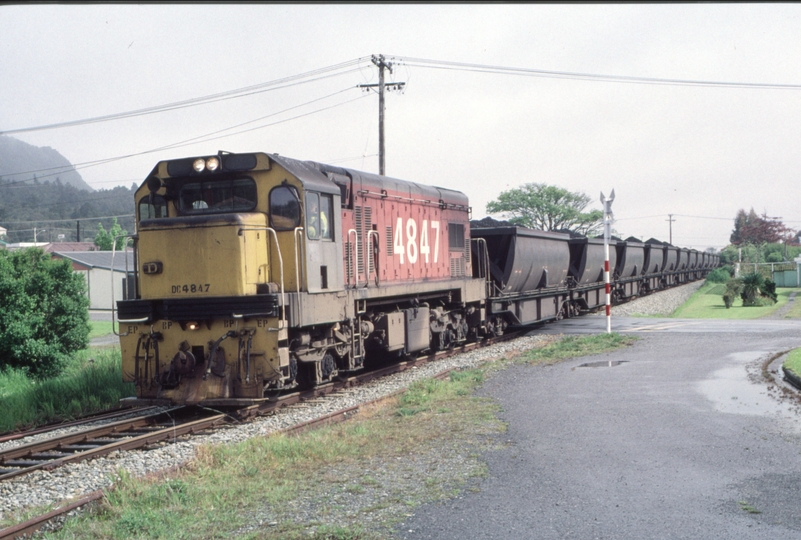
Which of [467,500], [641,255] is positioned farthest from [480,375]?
[641,255]

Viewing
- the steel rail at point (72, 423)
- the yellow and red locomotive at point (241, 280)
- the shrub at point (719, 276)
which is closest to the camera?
the steel rail at point (72, 423)

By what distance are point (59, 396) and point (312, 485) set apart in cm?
743

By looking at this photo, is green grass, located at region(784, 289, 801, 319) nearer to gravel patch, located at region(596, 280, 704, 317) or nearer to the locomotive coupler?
gravel patch, located at region(596, 280, 704, 317)

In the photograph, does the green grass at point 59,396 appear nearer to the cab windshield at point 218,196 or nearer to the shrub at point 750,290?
the cab windshield at point 218,196

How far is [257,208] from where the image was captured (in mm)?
10680

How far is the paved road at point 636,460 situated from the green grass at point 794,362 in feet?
1.94

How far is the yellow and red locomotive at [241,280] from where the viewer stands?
993cm

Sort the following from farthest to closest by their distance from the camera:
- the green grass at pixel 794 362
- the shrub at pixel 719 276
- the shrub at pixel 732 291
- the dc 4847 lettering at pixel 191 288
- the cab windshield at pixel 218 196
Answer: the shrub at pixel 719 276, the shrub at pixel 732 291, the green grass at pixel 794 362, the cab windshield at pixel 218 196, the dc 4847 lettering at pixel 191 288

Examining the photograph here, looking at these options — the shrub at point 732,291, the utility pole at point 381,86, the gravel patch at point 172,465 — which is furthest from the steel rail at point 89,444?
the shrub at point 732,291

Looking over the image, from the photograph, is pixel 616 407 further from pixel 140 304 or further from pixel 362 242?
pixel 140 304

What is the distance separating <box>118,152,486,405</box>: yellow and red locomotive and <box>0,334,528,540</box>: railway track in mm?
345

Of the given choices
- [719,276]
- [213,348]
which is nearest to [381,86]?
[213,348]

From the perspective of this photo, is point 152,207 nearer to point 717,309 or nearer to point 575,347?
point 575,347

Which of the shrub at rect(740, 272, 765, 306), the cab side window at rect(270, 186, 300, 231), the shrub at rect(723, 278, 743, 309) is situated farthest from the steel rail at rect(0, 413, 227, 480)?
the shrub at rect(740, 272, 765, 306)
